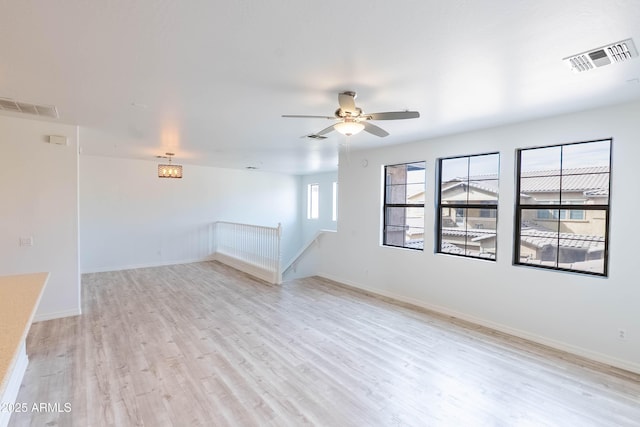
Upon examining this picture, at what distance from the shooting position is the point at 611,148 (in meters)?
3.27

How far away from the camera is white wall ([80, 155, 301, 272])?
686 centimetres

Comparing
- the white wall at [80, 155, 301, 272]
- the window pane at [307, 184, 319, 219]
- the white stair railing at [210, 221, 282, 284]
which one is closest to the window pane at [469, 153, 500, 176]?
the white stair railing at [210, 221, 282, 284]

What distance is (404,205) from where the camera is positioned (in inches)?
213

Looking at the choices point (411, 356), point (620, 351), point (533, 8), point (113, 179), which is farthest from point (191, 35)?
point (113, 179)

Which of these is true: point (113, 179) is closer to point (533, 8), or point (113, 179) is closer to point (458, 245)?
point (458, 245)

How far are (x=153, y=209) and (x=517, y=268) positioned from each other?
7.57 metres

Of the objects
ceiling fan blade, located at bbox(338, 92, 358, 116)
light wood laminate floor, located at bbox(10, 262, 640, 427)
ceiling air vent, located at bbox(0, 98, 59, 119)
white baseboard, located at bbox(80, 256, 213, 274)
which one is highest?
ceiling air vent, located at bbox(0, 98, 59, 119)

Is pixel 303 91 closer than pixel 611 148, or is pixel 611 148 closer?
pixel 303 91

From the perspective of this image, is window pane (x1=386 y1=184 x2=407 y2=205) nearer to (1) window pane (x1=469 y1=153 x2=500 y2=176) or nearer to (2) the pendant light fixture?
(1) window pane (x1=469 y1=153 x2=500 y2=176)

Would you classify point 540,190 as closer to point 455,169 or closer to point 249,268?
point 455,169

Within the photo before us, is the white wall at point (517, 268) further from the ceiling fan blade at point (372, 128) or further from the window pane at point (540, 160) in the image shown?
the ceiling fan blade at point (372, 128)

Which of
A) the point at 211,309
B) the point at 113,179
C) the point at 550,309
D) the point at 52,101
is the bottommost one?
the point at 211,309

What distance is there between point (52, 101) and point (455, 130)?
484 cm

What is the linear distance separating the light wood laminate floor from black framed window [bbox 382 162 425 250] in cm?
130
